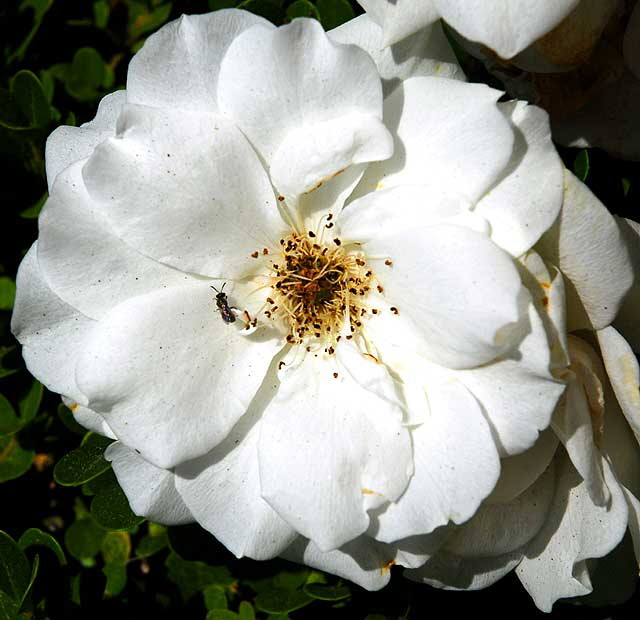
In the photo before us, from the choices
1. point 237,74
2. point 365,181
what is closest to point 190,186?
point 237,74

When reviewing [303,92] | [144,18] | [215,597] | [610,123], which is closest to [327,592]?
[215,597]

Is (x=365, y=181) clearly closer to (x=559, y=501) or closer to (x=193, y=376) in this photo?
(x=193, y=376)

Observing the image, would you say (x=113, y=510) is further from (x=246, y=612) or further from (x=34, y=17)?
(x=34, y=17)

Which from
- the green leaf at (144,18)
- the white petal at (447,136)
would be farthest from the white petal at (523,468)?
the green leaf at (144,18)

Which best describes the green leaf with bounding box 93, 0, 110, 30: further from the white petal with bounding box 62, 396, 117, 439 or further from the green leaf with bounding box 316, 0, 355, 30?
the white petal with bounding box 62, 396, 117, 439

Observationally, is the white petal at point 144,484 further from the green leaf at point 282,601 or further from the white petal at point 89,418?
the green leaf at point 282,601

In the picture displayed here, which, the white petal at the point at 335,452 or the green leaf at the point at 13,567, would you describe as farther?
the green leaf at the point at 13,567
